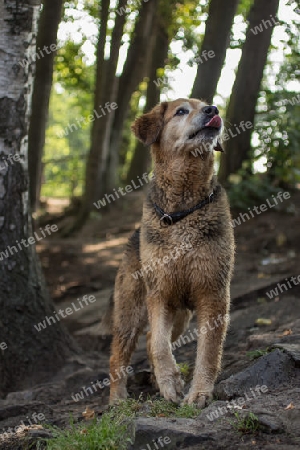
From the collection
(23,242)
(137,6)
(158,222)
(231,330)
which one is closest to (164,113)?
(158,222)

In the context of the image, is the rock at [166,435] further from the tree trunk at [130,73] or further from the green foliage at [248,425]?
the tree trunk at [130,73]

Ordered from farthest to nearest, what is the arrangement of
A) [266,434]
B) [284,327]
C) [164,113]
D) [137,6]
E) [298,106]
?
[137,6] → [298,106] → [284,327] → [164,113] → [266,434]

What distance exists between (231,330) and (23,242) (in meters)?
2.60

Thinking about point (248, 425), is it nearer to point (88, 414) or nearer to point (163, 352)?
point (163, 352)

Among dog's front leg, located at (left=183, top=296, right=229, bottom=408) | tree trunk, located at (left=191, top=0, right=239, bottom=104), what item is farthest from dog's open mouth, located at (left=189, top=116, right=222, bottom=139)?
tree trunk, located at (left=191, top=0, right=239, bottom=104)

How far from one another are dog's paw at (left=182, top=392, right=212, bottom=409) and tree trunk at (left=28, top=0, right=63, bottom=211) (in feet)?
26.8

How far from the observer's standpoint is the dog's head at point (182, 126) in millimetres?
6285

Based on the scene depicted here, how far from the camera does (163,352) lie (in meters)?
6.03

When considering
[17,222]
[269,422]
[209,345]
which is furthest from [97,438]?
[17,222]

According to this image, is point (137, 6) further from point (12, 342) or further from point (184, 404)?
point (184, 404)

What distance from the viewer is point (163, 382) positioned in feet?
19.5

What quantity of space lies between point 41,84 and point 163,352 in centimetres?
837

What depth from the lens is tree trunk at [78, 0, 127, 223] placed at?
733 inches

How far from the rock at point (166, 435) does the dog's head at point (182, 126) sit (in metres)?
2.58
